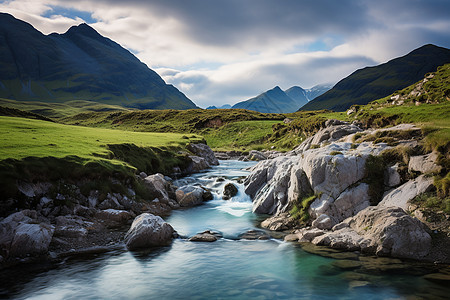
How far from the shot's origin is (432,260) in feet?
52.3

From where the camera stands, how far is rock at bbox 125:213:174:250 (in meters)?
20.3

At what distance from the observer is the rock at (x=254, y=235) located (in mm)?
22139

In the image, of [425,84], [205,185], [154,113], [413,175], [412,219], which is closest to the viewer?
[412,219]

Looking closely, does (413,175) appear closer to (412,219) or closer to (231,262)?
(412,219)

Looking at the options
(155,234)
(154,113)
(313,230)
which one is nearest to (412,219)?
(313,230)

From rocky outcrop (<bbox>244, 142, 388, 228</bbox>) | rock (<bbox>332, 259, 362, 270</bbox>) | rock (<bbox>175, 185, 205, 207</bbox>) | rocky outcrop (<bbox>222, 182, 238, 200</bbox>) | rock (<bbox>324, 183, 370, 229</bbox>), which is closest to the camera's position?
rock (<bbox>332, 259, 362, 270</bbox>)

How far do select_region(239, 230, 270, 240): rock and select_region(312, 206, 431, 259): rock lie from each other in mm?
4141

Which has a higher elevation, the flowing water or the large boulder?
the large boulder

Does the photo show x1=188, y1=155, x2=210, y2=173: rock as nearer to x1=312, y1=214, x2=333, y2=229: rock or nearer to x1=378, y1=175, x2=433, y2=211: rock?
x1=312, y1=214, x2=333, y2=229: rock

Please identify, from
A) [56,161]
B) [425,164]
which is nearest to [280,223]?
[425,164]

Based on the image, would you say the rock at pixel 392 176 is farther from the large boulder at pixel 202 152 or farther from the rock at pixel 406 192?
the large boulder at pixel 202 152

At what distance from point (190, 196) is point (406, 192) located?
71.4 ft

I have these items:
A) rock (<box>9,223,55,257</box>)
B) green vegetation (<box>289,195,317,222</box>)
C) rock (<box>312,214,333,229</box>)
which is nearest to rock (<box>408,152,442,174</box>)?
rock (<box>312,214,333,229</box>)

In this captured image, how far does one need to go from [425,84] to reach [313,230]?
4603 centimetres
